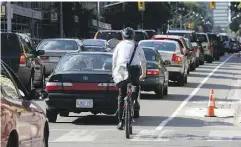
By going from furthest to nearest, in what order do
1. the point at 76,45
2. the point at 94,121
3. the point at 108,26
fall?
1. the point at 108,26
2. the point at 76,45
3. the point at 94,121

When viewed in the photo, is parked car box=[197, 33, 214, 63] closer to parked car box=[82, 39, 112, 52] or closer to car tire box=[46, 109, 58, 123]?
parked car box=[82, 39, 112, 52]

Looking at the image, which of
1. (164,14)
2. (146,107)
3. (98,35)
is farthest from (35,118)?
(164,14)

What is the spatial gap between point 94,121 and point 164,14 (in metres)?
88.3

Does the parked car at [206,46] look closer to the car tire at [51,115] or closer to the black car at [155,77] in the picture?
the black car at [155,77]

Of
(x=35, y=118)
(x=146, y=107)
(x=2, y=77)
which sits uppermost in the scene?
(x=2, y=77)

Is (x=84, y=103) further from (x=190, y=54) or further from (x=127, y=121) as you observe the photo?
(x=190, y=54)

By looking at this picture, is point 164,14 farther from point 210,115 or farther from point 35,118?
point 35,118

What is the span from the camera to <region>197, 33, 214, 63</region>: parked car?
46944 mm


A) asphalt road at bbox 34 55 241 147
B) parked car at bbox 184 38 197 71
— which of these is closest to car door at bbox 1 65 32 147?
asphalt road at bbox 34 55 241 147

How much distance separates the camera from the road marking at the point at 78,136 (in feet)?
36.9

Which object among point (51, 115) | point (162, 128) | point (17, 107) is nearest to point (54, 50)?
point (51, 115)

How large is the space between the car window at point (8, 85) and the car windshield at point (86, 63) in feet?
20.8

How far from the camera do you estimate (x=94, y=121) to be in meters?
14.0

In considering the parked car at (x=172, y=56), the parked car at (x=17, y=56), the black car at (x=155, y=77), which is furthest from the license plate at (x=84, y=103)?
the parked car at (x=172, y=56)
